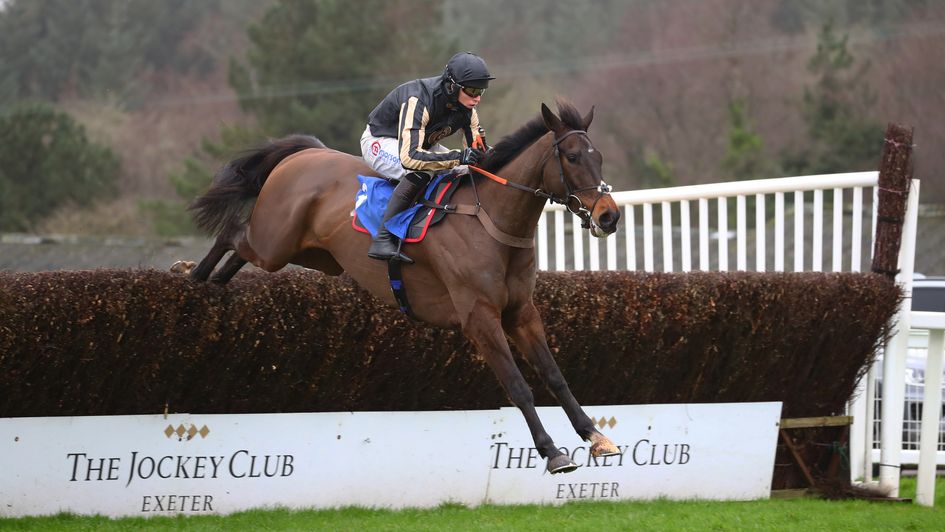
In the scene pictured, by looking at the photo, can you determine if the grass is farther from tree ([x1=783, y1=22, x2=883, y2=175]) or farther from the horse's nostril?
tree ([x1=783, y1=22, x2=883, y2=175])

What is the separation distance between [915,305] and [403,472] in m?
6.40

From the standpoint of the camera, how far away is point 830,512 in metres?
7.74

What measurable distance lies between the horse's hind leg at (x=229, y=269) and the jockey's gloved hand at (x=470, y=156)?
173 centimetres

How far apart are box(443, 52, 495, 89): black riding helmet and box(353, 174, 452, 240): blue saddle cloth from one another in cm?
57

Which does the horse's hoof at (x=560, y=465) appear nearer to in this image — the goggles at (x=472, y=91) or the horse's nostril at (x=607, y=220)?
the horse's nostril at (x=607, y=220)

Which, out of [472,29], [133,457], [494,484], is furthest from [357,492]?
[472,29]

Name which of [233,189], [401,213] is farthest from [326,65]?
[401,213]

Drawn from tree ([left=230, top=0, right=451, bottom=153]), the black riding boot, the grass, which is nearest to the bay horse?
the black riding boot

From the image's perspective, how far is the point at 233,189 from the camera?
7.46 meters

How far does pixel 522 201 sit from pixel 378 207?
2.96 ft

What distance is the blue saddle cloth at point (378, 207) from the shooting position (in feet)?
20.8

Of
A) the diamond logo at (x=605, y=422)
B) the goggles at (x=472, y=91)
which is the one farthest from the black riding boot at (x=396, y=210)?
the diamond logo at (x=605, y=422)

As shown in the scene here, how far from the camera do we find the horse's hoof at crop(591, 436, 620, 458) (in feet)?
18.6

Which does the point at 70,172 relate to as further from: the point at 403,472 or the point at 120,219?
the point at 403,472
